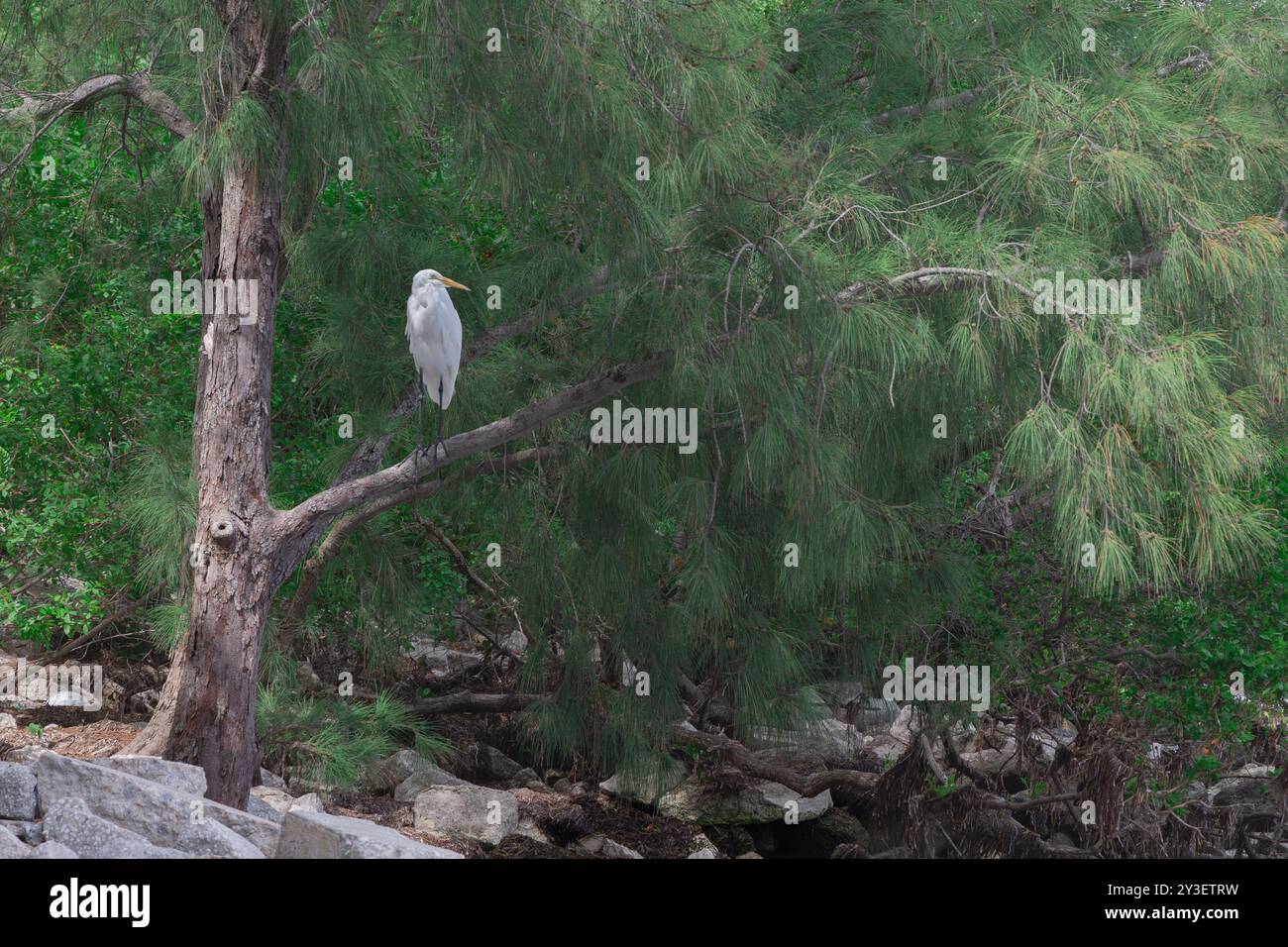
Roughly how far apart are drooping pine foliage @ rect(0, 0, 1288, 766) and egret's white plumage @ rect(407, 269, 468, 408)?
365 millimetres

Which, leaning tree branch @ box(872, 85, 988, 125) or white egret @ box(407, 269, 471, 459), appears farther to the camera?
leaning tree branch @ box(872, 85, 988, 125)

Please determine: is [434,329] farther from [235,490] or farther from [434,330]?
[235,490]

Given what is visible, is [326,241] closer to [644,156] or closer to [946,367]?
[644,156]

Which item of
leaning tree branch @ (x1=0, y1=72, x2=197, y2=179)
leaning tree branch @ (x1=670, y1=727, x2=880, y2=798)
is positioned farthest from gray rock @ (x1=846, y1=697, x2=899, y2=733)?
leaning tree branch @ (x1=0, y1=72, x2=197, y2=179)

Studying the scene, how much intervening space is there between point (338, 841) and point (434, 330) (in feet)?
4.81

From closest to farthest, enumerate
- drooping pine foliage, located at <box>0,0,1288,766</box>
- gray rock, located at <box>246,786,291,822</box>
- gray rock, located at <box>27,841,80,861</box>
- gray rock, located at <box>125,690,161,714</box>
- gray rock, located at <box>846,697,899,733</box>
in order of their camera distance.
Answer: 1. gray rock, located at <box>27,841,80,861</box>
2. drooping pine foliage, located at <box>0,0,1288,766</box>
3. gray rock, located at <box>246,786,291,822</box>
4. gray rock, located at <box>125,690,161,714</box>
5. gray rock, located at <box>846,697,899,733</box>

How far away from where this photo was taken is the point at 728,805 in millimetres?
5207

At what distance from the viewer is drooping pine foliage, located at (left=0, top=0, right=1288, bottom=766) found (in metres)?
3.11

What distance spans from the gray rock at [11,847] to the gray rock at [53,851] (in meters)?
0.01

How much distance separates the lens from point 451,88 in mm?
3143

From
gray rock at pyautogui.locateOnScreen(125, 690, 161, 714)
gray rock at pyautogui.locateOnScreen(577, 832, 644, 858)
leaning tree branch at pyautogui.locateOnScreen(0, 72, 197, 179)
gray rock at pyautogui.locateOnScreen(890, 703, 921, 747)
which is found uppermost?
leaning tree branch at pyautogui.locateOnScreen(0, 72, 197, 179)

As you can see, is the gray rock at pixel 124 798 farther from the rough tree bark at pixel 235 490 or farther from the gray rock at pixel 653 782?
the gray rock at pixel 653 782

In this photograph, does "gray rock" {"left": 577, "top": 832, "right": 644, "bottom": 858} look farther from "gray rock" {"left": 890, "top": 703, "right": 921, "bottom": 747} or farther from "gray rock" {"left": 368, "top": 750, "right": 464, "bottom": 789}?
"gray rock" {"left": 890, "top": 703, "right": 921, "bottom": 747}

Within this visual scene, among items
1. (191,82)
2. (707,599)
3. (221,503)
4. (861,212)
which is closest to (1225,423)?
(861,212)
